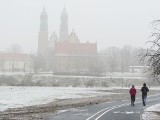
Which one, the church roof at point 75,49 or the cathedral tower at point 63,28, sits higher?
the cathedral tower at point 63,28

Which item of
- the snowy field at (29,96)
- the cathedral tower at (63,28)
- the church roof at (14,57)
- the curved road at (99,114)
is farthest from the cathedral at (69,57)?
the curved road at (99,114)

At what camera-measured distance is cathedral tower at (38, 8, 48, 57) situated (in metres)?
152

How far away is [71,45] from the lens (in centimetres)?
13650

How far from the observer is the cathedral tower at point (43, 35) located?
498ft

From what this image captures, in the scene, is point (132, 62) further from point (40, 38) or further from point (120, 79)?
point (120, 79)

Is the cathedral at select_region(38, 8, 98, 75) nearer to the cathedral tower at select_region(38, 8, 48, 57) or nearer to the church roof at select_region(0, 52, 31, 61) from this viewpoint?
the cathedral tower at select_region(38, 8, 48, 57)

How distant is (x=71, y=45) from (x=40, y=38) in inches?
913

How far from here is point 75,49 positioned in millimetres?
135500

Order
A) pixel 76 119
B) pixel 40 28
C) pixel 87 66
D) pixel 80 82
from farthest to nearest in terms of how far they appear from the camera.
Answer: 1. pixel 40 28
2. pixel 87 66
3. pixel 80 82
4. pixel 76 119

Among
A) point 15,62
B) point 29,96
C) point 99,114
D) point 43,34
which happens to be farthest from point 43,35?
point 99,114

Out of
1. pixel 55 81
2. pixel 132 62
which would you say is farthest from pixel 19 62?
pixel 55 81

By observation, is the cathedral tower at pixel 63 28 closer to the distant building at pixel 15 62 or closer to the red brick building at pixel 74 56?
the distant building at pixel 15 62

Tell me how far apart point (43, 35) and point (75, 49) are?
25.0 meters

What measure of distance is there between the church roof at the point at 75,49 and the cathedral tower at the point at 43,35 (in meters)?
14.4
